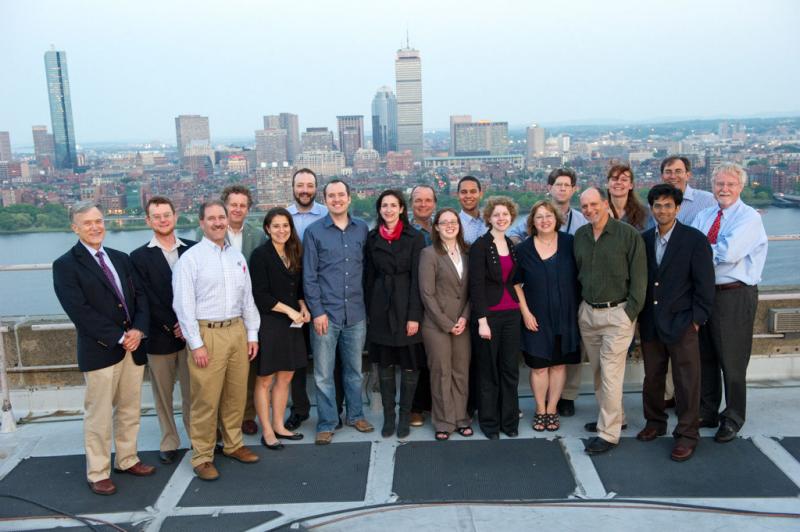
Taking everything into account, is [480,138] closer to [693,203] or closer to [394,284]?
[693,203]

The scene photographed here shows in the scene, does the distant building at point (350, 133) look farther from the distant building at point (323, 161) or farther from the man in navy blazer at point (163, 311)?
the man in navy blazer at point (163, 311)

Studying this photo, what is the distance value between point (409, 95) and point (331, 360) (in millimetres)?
45430

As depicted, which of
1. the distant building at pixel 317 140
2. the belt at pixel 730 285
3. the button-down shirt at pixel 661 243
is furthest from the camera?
the distant building at pixel 317 140

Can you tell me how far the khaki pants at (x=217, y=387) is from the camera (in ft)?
12.8

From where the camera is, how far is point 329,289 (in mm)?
4332

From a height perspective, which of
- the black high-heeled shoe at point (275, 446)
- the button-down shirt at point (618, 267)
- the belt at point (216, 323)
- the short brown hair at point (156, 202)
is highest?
the short brown hair at point (156, 202)

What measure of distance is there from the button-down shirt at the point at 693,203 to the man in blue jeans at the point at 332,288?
7.37 feet

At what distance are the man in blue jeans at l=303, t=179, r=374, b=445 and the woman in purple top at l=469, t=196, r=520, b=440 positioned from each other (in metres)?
0.75

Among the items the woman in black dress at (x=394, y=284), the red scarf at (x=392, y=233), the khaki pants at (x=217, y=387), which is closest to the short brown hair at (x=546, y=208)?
the woman in black dress at (x=394, y=284)

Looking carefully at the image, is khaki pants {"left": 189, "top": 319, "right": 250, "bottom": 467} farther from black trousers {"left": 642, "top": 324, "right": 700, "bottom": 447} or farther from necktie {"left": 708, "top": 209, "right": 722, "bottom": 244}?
necktie {"left": 708, "top": 209, "right": 722, "bottom": 244}

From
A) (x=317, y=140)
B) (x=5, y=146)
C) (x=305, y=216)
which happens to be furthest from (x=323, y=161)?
(x=305, y=216)

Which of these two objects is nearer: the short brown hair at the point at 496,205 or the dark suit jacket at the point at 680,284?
the dark suit jacket at the point at 680,284

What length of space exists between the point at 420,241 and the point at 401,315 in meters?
0.49

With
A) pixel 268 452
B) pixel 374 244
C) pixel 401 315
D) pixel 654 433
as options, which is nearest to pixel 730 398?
pixel 654 433
